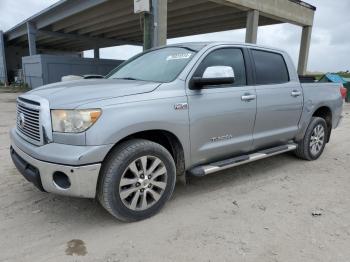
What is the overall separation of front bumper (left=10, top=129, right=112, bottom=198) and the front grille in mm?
157

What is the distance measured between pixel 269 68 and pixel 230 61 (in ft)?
2.64

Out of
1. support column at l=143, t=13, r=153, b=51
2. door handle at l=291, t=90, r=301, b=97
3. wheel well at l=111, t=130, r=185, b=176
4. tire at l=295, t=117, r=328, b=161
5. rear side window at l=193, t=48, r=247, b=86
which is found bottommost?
tire at l=295, t=117, r=328, b=161

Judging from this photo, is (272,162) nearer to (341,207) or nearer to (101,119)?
(341,207)

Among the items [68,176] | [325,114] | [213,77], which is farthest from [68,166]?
[325,114]

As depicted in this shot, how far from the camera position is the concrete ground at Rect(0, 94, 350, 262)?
2586 millimetres

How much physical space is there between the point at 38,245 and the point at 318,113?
15.8ft

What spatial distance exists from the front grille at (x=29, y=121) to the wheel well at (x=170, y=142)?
94 cm

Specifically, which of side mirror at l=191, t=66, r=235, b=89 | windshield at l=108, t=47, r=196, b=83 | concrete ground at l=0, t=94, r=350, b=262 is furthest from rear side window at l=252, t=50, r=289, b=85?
concrete ground at l=0, t=94, r=350, b=262

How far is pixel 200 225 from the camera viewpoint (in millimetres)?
3037

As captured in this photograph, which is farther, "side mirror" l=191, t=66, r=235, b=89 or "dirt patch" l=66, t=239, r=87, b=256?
"side mirror" l=191, t=66, r=235, b=89

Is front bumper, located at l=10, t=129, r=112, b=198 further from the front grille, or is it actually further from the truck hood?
the truck hood

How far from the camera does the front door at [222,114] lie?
3357mm

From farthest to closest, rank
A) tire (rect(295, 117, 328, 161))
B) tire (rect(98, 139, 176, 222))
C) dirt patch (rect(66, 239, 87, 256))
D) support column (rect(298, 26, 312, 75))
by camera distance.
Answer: support column (rect(298, 26, 312, 75))
tire (rect(295, 117, 328, 161))
tire (rect(98, 139, 176, 222))
dirt patch (rect(66, 239, 87, 256))

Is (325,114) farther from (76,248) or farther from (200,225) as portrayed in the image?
(76,248)
